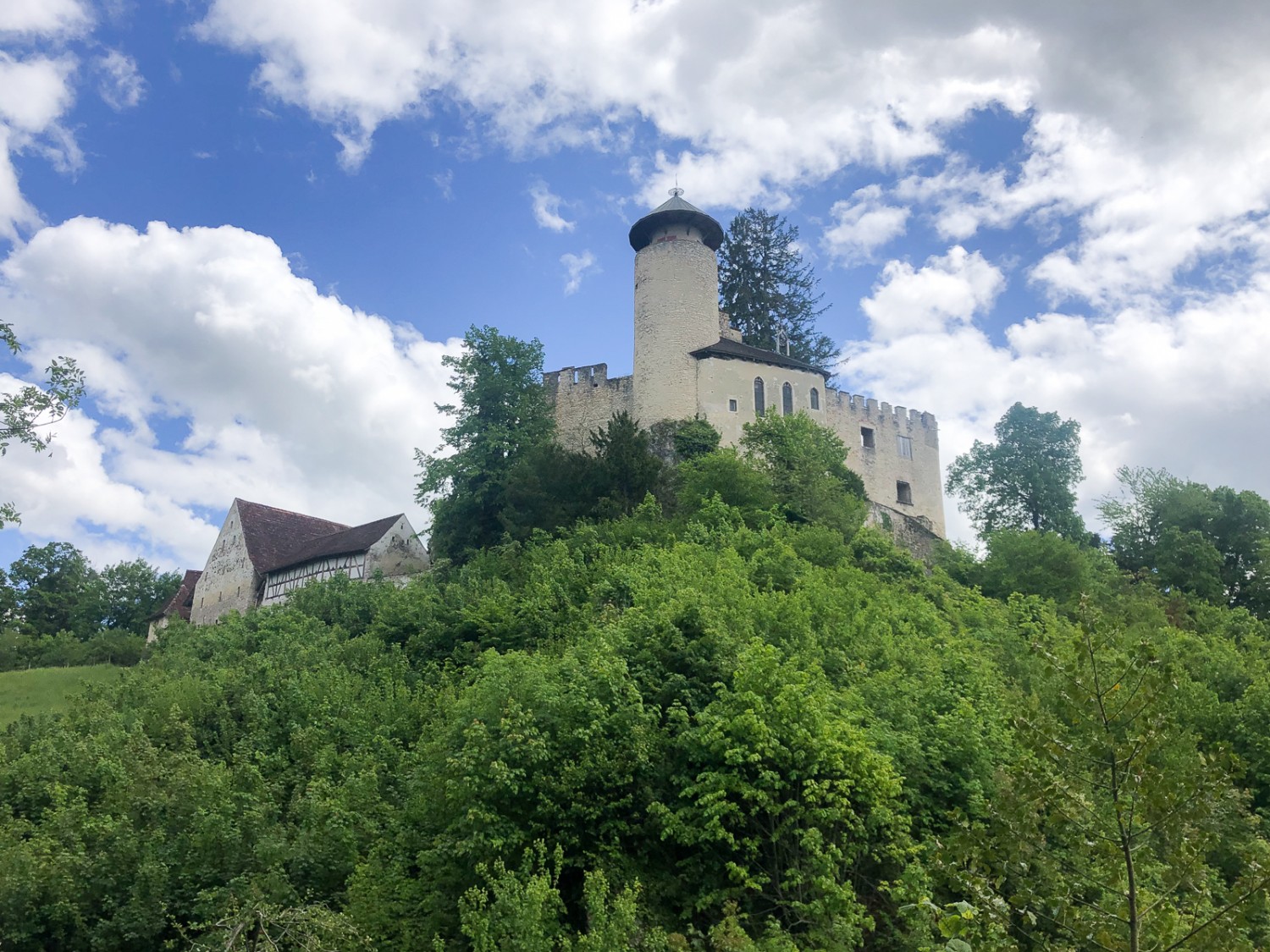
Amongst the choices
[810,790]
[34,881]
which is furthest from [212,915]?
[810,790]

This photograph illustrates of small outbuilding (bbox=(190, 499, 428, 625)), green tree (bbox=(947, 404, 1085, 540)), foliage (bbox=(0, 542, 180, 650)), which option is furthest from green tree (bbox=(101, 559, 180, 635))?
green tree (bbox=(947, 404, 1085, 540))

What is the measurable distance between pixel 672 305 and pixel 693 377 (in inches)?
118

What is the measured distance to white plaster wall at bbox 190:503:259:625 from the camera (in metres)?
42.2

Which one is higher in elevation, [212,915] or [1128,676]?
[1128,676]

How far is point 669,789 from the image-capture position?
14133mm

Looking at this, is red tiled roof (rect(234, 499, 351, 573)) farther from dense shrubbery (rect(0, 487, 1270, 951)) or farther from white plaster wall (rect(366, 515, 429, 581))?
dense shrubbery (rect(0, 487, 1270, 951))

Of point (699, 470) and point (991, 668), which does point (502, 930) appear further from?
point (699, 470)

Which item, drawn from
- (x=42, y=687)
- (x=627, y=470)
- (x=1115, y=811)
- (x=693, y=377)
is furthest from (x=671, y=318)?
(x=1115, y=811)

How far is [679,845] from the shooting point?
14.0 meters

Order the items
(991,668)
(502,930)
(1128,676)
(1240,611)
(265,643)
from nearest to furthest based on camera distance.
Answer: (1128,676), (502,930), (991,668), (265,643), (1240,611)

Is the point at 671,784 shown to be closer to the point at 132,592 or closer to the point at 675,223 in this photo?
the point at 675,223

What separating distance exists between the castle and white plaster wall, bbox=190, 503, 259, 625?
1358cm

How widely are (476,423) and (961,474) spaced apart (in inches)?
887

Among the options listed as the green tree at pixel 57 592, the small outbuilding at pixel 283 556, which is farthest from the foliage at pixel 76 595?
the small outbuilding at pixel 283 556
